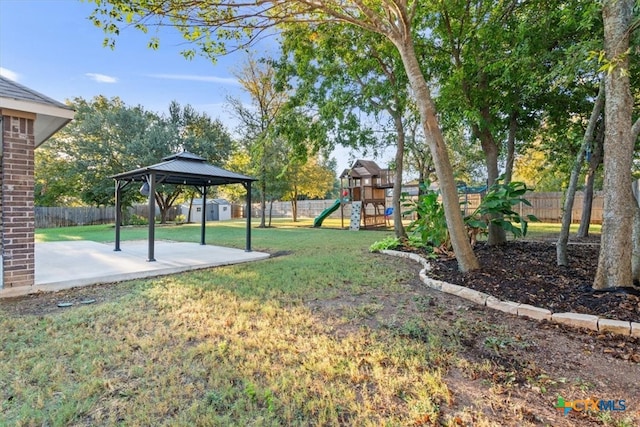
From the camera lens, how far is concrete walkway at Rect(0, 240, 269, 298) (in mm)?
4444

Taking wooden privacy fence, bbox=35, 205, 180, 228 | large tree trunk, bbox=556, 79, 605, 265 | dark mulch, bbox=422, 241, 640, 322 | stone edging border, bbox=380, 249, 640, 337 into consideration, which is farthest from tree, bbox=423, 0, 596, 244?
wooden privacy fence, bbox=35, 205, 180, 228

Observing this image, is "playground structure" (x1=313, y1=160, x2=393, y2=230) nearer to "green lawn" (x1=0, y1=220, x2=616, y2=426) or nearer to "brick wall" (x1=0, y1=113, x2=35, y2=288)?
"green lawn" (x1=0, y1=220, x2=616, y2=426)

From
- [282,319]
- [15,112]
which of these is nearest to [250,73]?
[15,112]

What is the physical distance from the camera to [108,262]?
5836 millimetres


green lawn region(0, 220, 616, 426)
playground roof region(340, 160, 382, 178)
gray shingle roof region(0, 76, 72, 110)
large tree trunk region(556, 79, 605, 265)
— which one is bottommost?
green lawn region(0, 220, 616, 426)

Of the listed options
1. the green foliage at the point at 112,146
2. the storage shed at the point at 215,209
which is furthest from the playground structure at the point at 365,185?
the storage shed at the point at 215,209

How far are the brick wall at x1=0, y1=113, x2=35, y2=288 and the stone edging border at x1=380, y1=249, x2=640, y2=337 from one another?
5231 mm

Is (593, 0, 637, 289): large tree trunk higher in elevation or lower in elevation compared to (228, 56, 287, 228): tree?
lower

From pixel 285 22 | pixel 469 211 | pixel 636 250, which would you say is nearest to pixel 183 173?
pixel 285 22

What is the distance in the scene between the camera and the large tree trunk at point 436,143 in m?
4.15

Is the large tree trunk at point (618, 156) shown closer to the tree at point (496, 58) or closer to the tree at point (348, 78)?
the tree at point (496, 58)

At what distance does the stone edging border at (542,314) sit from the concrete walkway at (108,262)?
12.9ft

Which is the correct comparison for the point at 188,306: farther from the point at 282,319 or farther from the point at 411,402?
the point at 411,402

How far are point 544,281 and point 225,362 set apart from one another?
3.74 m
